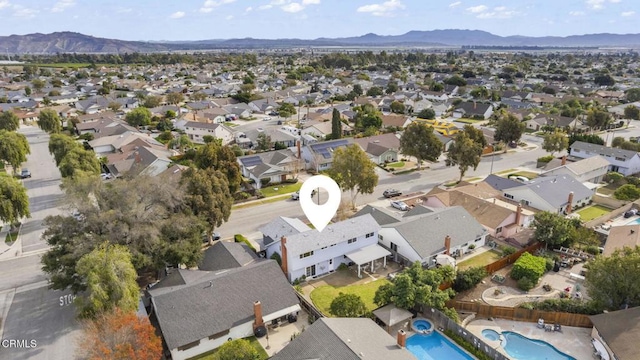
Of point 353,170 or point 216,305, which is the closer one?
point 216,305

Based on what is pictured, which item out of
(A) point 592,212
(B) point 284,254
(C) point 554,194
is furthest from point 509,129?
(B) point 284,254

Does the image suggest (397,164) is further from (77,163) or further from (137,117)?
(137,117)

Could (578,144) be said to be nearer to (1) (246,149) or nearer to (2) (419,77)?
(1) (246,149)

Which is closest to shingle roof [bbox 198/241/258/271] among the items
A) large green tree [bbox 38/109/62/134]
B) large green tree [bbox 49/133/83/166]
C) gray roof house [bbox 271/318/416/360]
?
gray roof house [bbox 271/318/416/360]

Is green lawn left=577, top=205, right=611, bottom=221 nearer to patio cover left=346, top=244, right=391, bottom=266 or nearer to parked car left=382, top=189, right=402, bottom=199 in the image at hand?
parked car left=382, top=189, right=402, bottom=199

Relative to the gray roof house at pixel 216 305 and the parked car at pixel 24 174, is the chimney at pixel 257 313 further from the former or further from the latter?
the parked car at pixel 24 174
